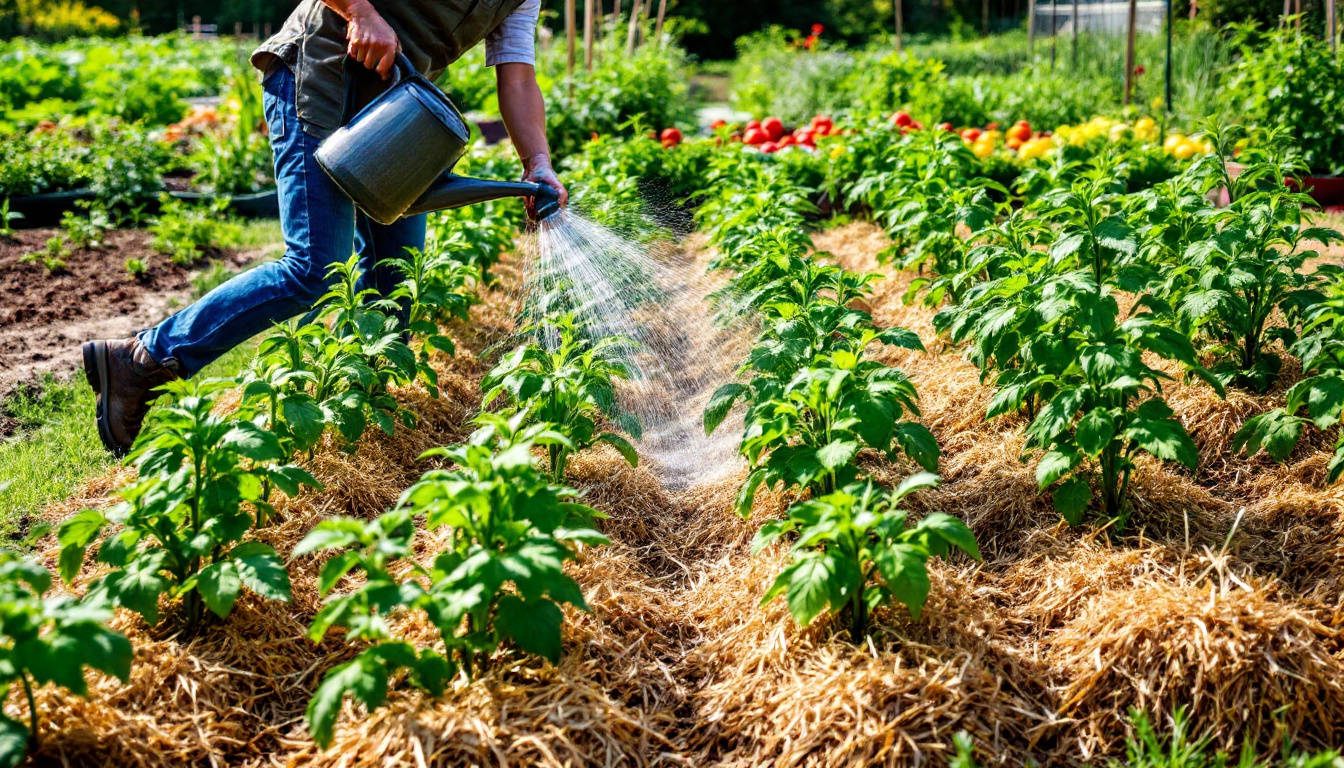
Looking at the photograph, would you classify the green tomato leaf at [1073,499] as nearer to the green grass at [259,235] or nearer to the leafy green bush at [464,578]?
the leafy green bush at [464,578]

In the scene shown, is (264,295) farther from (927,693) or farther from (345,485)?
(927,693)


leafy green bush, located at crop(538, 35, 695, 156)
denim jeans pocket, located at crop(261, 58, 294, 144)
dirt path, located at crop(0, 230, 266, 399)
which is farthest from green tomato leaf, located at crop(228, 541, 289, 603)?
leafy green bush, located at crop(538, 35, 695, 156)

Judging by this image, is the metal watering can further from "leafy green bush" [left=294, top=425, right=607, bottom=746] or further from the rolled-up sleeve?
"leafy green bush" [left=294, top=425, right=607, bottom=746]

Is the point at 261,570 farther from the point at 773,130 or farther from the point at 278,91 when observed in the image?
the point at 773,130

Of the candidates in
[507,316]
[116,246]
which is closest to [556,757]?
[507,316]

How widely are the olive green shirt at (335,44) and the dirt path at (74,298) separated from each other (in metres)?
1.63

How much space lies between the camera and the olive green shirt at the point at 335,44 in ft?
9.29

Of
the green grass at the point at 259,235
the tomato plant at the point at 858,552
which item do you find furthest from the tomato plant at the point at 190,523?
the green grass at the point at 259,235

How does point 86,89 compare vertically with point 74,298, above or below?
above

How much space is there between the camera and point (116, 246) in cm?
572

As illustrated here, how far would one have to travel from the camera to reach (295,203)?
2922 mm

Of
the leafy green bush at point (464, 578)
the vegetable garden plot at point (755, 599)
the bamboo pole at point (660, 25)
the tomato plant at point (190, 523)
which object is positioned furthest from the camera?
the bamboo pole at point (660, 25)

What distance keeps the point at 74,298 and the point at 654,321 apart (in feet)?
8.29

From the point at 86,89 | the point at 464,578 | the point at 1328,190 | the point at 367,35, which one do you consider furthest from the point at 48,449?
the point at 86,89
